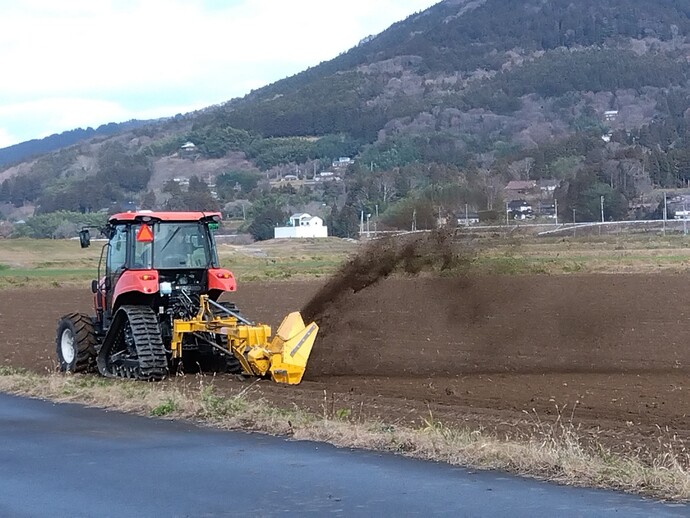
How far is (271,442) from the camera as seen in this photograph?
11.9 m

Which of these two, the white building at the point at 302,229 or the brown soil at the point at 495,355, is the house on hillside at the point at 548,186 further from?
the brown soil at the point at 495,355

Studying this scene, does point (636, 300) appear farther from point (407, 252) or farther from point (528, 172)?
point (528, 172)

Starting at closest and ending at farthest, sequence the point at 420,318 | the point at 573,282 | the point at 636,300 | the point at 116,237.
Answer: the point at 116,237, the point at 420,318, the point at 636,300, the point at 573,282

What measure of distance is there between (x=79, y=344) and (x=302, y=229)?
91675mm

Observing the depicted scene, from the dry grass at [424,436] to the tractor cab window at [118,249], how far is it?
2437mm

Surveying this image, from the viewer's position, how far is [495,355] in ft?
65.3

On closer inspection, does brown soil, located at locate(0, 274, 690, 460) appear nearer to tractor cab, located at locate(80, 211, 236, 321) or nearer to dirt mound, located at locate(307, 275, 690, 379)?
dirt mound, located at locate(307, 275, 690, 379)

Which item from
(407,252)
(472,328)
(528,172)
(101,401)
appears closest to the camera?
(101,401)

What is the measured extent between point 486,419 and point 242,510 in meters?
4.54

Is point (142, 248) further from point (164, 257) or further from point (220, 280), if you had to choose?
point (220, 280)

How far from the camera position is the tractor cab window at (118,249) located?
18.3 m

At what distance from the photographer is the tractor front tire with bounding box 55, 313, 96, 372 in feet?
61.4

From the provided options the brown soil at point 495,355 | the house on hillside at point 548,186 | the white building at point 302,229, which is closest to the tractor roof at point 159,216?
the brown soil at point 495,355

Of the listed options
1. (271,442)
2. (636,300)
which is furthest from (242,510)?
(636,300)
